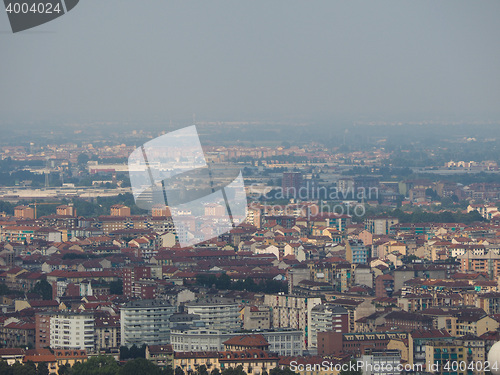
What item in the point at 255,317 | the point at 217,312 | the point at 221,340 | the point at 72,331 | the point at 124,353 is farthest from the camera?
the point at 255,317

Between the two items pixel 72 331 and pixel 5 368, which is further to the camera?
pixel 72 331

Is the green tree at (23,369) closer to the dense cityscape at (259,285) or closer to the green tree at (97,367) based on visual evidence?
the dense cityscape at (259,285)

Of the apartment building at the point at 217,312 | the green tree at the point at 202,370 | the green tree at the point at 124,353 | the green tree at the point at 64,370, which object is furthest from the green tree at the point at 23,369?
the apartment building at the point at 217,312

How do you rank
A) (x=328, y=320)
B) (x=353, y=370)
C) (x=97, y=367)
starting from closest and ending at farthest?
(x=353, y=370)
(x=97, y=367)
(x=328, y=320)

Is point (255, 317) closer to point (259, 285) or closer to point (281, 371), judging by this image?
point (259, 285)

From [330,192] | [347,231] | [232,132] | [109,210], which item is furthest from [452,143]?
[347,231]

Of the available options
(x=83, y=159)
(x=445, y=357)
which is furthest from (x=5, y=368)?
(x=83, y=159)

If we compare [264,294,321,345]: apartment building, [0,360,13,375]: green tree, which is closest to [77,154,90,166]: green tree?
[264,294,321,345]: apartment building

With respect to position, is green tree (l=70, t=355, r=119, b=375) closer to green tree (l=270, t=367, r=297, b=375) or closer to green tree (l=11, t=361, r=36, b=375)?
green tree (l=11, t=361, r=36, b=375)
